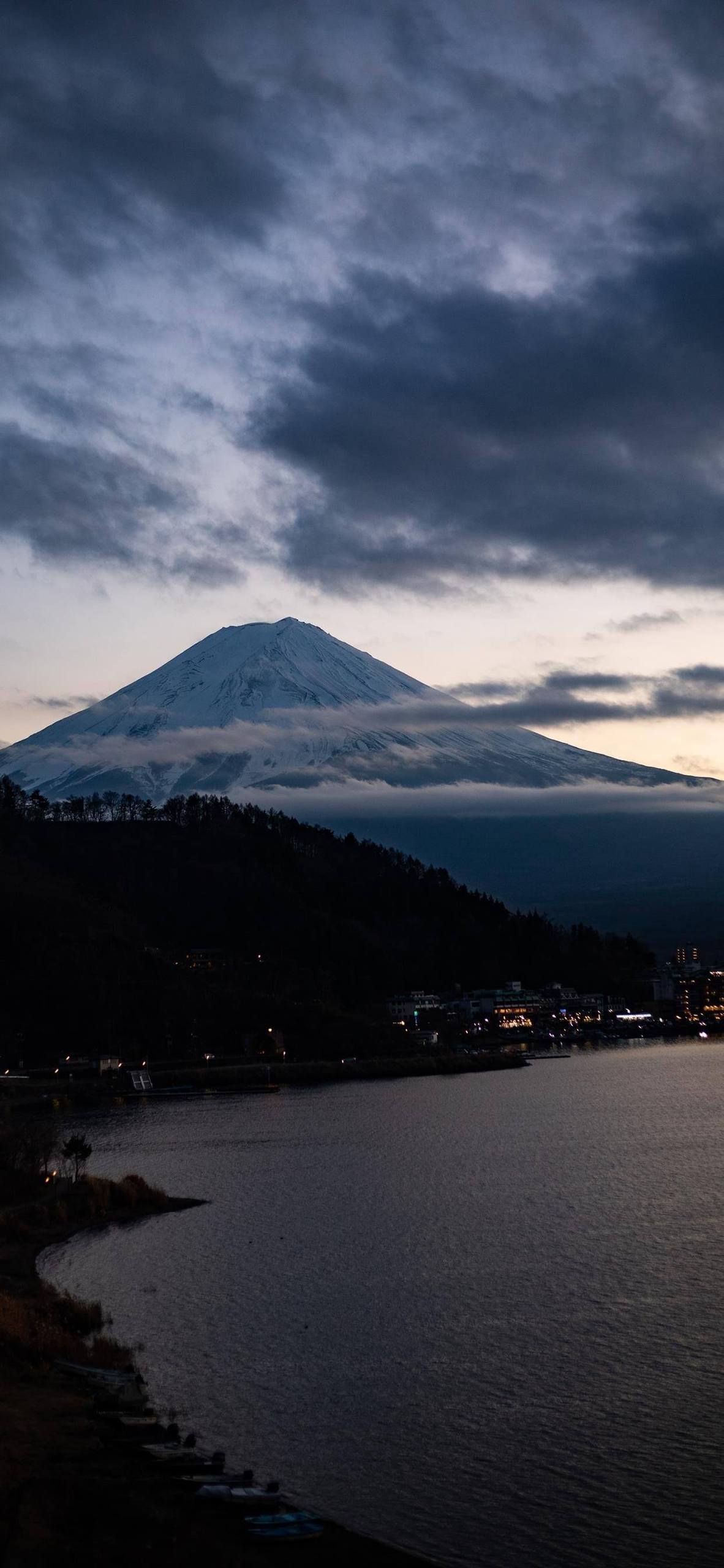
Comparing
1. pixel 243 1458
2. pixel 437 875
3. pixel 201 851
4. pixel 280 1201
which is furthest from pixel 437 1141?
pixel 437 875

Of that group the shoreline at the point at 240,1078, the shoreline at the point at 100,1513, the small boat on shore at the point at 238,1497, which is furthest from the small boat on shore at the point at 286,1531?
the shoreline at the point at 240,1078

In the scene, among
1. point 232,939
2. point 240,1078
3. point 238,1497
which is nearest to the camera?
point 238,1497

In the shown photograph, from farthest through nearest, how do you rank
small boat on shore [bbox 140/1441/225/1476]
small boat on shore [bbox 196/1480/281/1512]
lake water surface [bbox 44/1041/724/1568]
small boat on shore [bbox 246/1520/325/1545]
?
lake water surface [bbox 44/1041/724/1568]
small boat on shore [bbox 140/1441/225/1476]
small boat on shore [bbox 196/1480/281/1512]
small boat on shore [bbox 246/1520/325/1545]

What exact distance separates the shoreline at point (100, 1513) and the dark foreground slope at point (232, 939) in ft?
234

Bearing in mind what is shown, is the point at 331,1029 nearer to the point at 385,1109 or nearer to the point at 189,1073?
the point at 189,1073

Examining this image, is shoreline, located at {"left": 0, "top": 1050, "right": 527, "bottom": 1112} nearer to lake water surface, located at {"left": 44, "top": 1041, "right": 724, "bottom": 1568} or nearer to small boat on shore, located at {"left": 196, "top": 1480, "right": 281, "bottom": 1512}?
lake water surface, located at {"left": 44, "top": 1041, "right": 724, "bottom": 1568}

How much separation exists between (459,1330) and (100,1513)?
9.99 metres

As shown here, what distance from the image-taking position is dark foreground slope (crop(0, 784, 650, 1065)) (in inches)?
3556

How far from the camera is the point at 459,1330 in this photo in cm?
2153

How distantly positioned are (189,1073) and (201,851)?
178 ft

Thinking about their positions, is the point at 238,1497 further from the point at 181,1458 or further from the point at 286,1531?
the point at 181,1458

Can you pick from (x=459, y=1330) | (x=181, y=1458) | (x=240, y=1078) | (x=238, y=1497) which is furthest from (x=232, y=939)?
(x=238, y=1497)

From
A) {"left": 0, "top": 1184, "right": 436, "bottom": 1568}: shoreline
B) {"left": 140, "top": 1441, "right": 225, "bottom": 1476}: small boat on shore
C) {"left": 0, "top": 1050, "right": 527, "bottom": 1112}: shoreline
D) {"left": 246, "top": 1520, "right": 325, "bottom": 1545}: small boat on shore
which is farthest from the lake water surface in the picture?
{"left": 0, "top": 1050, "right": 527, "bottom": 1112}: shoreline

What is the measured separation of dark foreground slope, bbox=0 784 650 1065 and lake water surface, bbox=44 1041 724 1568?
4529 centimetres
